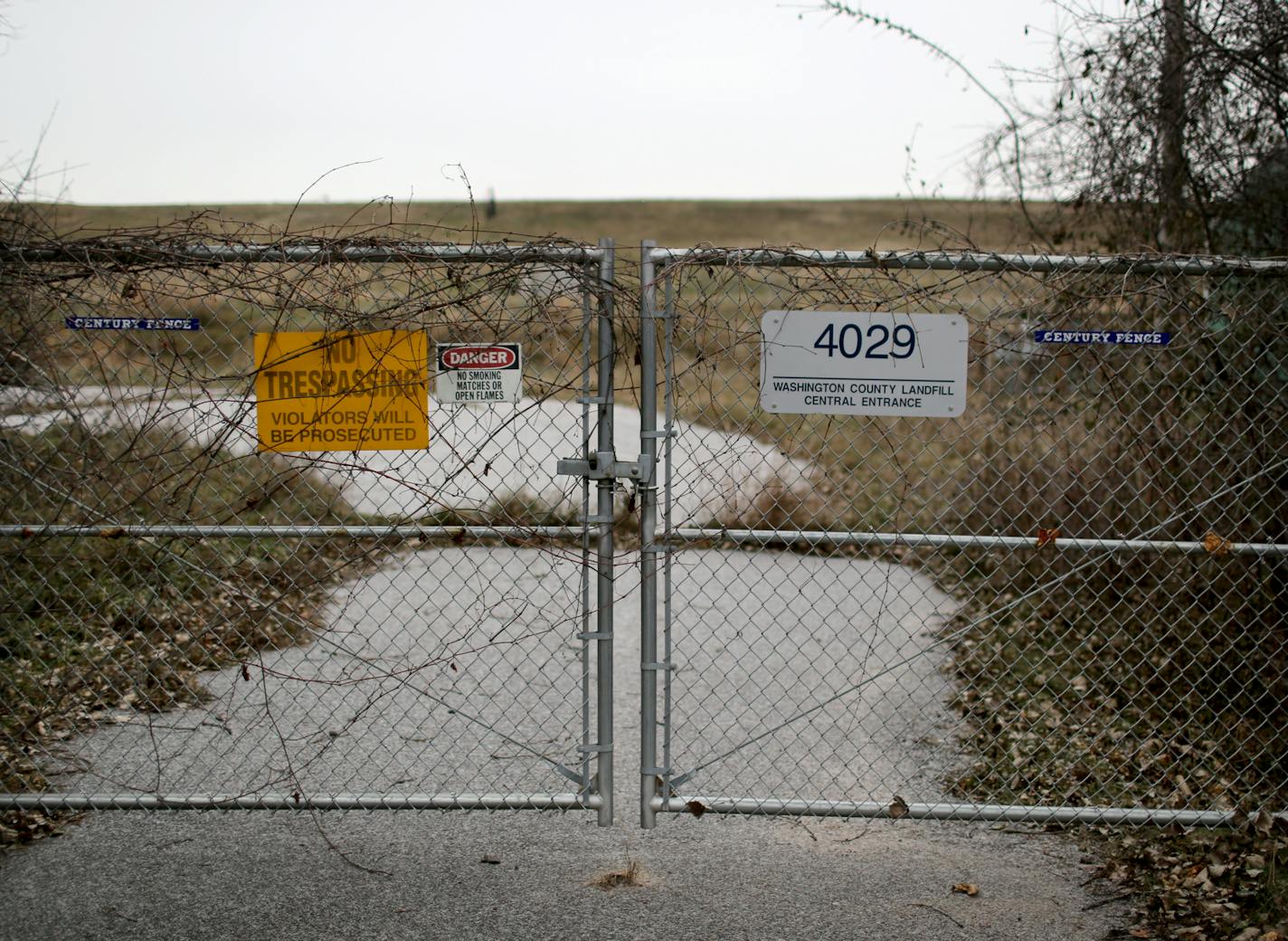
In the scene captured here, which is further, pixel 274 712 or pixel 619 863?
pixel 274 712

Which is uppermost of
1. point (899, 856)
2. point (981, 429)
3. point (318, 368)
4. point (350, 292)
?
point (350, 292)

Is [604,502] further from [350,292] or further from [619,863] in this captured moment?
[619,863]

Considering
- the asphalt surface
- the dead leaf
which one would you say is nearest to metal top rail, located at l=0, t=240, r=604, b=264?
the asphalt surface

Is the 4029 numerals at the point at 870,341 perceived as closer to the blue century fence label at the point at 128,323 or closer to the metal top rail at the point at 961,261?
the metal top rail at the point at 961,261

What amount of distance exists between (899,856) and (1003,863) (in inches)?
15.7

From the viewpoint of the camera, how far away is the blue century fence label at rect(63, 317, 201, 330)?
3889mm

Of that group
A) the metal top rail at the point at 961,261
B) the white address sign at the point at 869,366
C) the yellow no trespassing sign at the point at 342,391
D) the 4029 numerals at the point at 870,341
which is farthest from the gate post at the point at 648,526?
the yellow no trespassing sign at the point at 342,391

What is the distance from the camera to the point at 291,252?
12.7ft

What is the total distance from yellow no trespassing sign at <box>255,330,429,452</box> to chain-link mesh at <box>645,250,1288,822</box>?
2.96 feet

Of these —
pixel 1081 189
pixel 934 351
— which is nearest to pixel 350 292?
pixel 934 351

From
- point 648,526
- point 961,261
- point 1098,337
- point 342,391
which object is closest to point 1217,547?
point 1098,337

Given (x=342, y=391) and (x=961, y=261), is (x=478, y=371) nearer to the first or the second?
(x=342, y=391)

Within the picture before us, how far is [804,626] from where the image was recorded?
7.98 meters

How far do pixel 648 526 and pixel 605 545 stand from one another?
0.17 m
